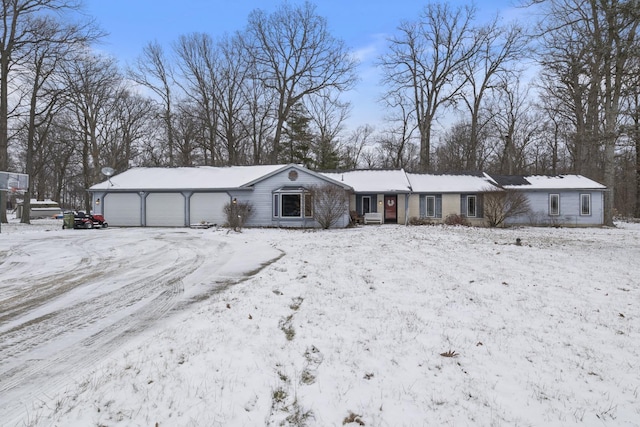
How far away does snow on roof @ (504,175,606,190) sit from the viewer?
24562 mm

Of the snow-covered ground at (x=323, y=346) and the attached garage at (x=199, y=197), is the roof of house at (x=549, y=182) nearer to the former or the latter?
the attached garage at (x=199, y=197)

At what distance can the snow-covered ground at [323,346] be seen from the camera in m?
3.09

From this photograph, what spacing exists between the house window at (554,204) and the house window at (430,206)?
7796 mm

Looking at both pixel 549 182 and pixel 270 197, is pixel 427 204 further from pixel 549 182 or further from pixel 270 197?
pixel 270 197

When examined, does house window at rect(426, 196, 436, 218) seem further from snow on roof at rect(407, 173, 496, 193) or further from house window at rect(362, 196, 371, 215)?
house window at rect(362, 196, 371, 215)

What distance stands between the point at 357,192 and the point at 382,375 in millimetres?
20955

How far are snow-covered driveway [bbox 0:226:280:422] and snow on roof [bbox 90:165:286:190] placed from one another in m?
10.6

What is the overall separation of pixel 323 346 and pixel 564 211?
26271 mm

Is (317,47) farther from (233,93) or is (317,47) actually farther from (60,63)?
(60,63)

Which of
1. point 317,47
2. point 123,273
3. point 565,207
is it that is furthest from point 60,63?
point 565,207

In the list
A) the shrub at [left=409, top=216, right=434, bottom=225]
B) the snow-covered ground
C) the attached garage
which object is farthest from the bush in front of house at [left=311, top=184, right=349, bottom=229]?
the snow-covered ground

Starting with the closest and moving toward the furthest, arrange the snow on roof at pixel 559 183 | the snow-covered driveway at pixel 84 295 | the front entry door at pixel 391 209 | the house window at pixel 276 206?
the snow-covered driveway at pixel 84 295, the house window at pixel 276 206, the snow on roof at pixel 559 183, the front entry door at pixel 391 209

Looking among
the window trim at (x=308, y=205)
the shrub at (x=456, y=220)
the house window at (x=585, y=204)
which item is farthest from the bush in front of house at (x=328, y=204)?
the house window at (x=585, y=204)

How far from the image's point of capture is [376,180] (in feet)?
84.3
